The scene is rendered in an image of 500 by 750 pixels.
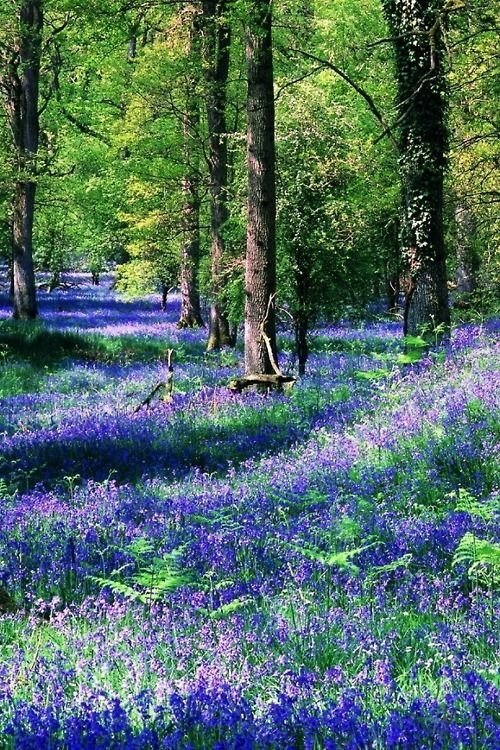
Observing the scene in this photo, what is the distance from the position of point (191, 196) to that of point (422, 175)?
10.9 meters

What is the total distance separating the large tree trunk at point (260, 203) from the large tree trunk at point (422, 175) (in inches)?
85.2

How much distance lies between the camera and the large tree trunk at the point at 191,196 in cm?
1787

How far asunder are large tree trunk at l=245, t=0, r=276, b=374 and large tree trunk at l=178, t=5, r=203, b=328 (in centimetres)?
648

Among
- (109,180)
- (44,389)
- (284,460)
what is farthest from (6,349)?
(109,180)

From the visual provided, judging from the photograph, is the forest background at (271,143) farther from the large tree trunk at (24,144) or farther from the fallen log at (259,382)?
the fallen log at (259,382)

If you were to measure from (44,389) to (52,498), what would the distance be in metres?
8.13

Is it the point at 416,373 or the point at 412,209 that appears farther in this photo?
the point at 412,209

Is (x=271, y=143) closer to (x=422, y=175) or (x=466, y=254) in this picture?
(x=422, y=175)

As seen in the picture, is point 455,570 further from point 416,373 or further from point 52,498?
point 416,373

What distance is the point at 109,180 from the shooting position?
28625mm

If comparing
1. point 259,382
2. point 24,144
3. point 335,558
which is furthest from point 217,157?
point 335,558

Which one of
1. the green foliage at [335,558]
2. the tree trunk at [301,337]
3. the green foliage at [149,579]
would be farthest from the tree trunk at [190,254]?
the green foliage at [335,558]

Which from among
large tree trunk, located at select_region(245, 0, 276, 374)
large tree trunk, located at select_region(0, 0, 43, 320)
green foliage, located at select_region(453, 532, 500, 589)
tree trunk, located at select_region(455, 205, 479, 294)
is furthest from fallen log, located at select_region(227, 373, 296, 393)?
tree trunk, located at select_region(455, 205, 479, 294)

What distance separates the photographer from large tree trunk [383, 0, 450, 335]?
36.0ft
